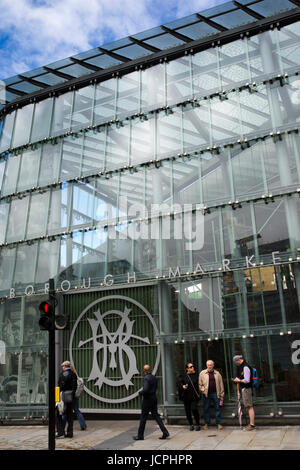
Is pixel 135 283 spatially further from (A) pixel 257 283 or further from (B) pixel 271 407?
(B) pixel 271 407

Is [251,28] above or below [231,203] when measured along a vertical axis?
above

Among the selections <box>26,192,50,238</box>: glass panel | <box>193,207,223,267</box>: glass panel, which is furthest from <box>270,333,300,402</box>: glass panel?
<box>26,192,50,238</box>: glass panel

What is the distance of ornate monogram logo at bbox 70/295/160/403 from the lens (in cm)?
1453

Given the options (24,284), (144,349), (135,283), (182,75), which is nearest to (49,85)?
(182,75)

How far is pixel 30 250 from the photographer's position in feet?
56.2

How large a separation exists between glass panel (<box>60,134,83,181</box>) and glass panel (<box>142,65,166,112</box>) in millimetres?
3137

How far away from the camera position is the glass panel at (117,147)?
1650 centimetres

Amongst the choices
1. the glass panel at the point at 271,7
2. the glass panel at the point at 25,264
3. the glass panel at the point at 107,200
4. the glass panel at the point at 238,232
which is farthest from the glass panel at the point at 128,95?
the glass panel at the point at 25,264

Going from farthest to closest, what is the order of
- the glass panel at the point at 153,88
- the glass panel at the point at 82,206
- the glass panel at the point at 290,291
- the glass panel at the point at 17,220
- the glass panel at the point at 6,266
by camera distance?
1. the glass panel at the point at 17,220
2. the glass panel at the point at 6,266
3. the glass panel at the point at 153,88
4. the glass panel at the point at 82,206
5. the glass panel at the point at 290,291

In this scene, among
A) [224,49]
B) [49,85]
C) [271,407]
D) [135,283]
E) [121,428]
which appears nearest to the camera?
[271,407]

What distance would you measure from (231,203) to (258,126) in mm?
2796

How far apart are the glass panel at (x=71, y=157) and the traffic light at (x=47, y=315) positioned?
9.22m

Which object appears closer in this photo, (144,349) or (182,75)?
(144,349)

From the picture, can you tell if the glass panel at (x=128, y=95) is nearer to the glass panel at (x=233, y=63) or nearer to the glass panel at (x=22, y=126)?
the glass panel at (x=233, y=63)
